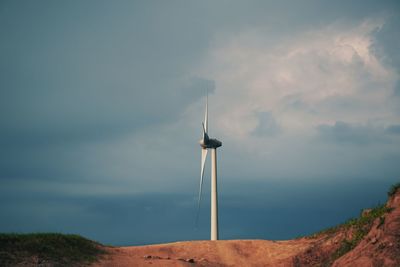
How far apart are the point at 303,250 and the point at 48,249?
81.1 feet

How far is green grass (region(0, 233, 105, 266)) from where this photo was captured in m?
35.6

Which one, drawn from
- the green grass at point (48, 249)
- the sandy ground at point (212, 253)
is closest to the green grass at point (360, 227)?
the sandy ground at point (212, 253)

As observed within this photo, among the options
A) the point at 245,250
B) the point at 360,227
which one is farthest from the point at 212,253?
the point at 360,227

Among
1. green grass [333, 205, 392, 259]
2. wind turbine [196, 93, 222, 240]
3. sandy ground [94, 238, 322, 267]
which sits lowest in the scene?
sandy ground [94, 238, 322, 267]

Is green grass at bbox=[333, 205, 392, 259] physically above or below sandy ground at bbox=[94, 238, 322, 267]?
above

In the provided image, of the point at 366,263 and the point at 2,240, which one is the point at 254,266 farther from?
the point at 2,240

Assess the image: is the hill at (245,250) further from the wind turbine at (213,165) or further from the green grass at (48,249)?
the wind turbine at (213,165)

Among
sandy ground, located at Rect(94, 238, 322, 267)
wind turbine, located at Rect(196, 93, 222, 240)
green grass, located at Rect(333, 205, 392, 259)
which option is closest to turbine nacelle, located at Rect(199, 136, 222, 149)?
wind turbine, located at Rect(196, 93, 222, 240)

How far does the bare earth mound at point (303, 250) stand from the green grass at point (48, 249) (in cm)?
193

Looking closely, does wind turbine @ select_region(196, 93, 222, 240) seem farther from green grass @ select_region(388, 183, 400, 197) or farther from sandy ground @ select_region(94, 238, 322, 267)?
green grass @ select_region(388, 183, 400, 197)

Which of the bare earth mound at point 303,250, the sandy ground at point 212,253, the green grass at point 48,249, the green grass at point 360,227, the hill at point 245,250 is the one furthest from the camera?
the sandy ground at point 212,253

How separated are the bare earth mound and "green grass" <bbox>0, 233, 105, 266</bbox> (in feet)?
6.33

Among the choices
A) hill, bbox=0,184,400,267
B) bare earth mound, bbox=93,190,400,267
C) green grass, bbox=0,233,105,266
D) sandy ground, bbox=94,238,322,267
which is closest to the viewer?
bare earth mound, bbox=93,190,400,267

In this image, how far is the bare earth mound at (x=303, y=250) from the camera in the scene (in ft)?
109
